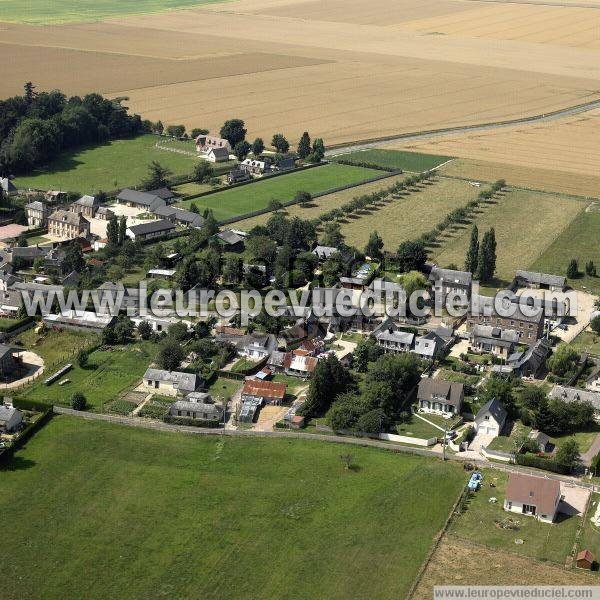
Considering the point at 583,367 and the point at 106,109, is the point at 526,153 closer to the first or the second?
the point at 106,109

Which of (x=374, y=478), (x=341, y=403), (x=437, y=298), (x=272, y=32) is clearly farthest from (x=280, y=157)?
(x=272, y=32)

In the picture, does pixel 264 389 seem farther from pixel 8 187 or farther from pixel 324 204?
pixel 8 187

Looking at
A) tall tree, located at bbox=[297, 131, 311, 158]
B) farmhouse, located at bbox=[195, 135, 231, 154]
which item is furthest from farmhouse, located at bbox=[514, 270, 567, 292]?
farmhouse, located at bbox=[195, 135, 231, 154]

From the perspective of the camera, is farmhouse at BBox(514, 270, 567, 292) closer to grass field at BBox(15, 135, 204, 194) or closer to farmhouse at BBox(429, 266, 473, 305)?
farmhouse at BBox(429, 266, 473, 305)

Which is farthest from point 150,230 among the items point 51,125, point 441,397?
point 441,397

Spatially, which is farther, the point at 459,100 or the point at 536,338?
the point at 459,100
